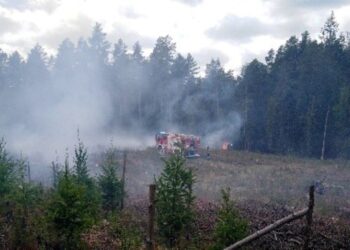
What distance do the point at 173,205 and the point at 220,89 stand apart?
54.0 meters

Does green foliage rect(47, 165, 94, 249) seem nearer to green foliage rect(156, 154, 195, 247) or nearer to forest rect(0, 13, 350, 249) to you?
green foliage rect(156, 154, 195, 247)

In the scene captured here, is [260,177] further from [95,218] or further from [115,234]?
[95,218]

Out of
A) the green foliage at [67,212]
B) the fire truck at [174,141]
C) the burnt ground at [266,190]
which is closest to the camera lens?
the green foliage at [67,212]

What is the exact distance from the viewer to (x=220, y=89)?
226ft

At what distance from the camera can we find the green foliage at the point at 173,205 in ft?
52.4

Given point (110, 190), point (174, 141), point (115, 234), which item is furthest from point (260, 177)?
point (115, 234)

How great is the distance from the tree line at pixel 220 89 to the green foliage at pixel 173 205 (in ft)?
134

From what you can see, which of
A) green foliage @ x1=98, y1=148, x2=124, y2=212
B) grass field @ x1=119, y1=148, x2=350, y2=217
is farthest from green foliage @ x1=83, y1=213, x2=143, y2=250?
grass field @ x1=119, y1=148, x2=350, y2=217

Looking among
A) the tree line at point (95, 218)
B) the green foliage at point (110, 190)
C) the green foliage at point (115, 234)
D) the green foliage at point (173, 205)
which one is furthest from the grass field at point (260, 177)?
the green foliage at point (173, 205)

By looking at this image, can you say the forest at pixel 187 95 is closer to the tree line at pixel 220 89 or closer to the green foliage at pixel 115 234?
the tree line at pixel 220 89

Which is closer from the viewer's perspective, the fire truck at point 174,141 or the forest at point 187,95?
the fire truck at point 174,141

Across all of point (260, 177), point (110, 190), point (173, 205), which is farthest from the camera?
point (260, 177)

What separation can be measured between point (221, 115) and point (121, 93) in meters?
16.3

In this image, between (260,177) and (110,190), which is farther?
(260,177)
